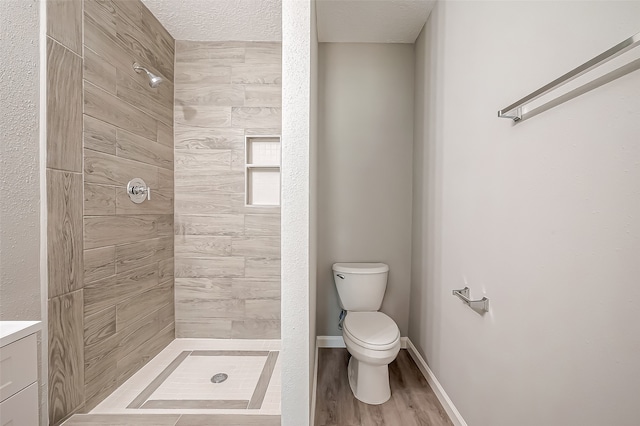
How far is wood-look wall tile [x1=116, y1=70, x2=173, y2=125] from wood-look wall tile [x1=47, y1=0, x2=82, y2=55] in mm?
289

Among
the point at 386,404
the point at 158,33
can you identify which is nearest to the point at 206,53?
the point at 158,33

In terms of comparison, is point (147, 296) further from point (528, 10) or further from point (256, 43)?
point (528, 10)

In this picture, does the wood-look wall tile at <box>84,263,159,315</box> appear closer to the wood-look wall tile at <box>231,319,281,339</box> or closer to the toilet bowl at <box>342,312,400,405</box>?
the wood-look wall tile at <box>231,319,281,339</box>

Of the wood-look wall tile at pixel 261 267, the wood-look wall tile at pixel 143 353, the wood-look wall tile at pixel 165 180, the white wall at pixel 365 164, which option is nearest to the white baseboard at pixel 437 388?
the white wall at pixel 365 164

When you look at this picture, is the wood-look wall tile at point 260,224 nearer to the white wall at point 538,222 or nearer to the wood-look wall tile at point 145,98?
the wood-look wall tile at point 145,98

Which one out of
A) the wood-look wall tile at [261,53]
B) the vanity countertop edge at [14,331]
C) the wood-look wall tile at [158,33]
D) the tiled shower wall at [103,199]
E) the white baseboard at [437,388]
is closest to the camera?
the vanity countertop edge at [14,331]

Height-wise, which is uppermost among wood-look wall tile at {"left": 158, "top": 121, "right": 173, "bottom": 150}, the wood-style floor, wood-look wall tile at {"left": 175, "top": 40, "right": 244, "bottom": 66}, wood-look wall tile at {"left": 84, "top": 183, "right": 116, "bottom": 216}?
wood-look wall tile at {"left": 175, "top": 40, "right": 244, "bottom": 66}

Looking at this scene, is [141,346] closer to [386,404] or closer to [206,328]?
[206,328]

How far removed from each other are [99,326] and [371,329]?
5.20 feet

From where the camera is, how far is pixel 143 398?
1713mm

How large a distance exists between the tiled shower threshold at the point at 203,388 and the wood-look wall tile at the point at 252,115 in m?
1.80

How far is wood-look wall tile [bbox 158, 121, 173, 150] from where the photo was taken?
7.18 feet

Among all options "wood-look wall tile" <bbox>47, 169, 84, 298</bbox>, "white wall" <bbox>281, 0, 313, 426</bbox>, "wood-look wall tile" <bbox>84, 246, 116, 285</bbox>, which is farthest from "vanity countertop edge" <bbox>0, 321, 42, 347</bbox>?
"white wall" <bbox>281, 0, 313, 426</bbox>

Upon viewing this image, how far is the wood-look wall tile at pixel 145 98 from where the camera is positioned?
1.81 m
